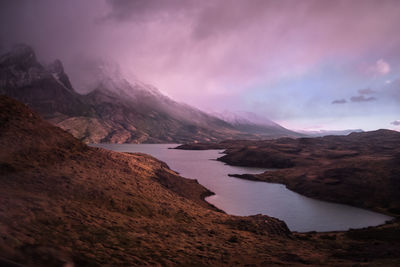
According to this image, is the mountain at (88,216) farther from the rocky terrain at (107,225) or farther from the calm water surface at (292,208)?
the calm water surface at (292,208)

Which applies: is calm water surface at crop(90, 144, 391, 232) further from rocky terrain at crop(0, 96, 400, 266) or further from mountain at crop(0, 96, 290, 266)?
mountain at crop(0, 96, 290, 266)

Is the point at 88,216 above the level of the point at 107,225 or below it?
above

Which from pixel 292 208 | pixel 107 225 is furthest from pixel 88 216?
pixel 292 208

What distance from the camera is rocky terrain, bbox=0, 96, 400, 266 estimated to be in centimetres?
1528

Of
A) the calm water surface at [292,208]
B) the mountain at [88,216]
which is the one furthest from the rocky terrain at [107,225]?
the calm water surface at [292,208]

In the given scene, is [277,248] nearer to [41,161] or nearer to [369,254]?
[369,254]

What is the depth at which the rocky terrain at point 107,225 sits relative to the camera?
50.1 feet

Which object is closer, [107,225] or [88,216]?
[107,225]

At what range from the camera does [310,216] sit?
172 ft

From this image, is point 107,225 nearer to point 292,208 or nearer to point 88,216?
point 88,216

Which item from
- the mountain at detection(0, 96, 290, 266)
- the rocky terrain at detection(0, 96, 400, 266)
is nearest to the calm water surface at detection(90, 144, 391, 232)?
the rocky terrain at detection(0, 96, 400, 266)

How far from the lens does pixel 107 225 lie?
2150cm

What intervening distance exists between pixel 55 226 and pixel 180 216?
1840 centimetres

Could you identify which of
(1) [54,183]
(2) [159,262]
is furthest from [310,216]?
(1) [54,183]
